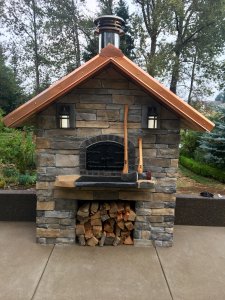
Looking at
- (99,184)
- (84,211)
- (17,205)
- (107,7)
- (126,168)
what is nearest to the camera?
(99,184)

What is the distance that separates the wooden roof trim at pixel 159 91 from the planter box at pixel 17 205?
275cm

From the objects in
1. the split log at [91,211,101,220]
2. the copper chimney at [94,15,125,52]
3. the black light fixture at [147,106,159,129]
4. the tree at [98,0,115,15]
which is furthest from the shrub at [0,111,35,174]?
the tree at [98,0,115,15]

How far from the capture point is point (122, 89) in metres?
3.71

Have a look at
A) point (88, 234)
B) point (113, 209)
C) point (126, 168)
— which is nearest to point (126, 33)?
point (126, 168)

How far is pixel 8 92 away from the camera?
1831 centimetres

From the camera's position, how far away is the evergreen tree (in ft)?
25.7

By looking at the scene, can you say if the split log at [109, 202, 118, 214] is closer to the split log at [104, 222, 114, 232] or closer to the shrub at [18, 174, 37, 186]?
the split log at [104, 222, 114, 232]

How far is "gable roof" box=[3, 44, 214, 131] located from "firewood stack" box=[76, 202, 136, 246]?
5.26ft

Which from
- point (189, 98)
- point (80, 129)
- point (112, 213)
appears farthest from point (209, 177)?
point (189, 98)

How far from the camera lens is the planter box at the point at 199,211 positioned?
4.73 m

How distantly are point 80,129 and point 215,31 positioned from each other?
1535 centimetres

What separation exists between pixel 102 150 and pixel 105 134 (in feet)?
0.77

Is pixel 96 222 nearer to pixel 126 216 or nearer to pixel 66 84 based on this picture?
pixel 126 216

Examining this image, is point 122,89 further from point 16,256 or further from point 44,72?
point 44,72
